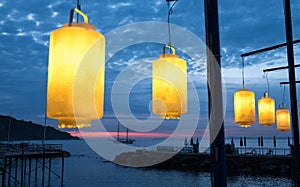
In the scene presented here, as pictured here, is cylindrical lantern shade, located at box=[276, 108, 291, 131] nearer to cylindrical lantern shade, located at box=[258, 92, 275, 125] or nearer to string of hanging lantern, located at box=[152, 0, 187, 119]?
cylindrical lantern shade, located at box=[258, 92, 275, 125]

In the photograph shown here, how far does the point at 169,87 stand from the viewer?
2.51 metres

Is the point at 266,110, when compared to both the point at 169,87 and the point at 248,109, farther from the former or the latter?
the point at 169,87

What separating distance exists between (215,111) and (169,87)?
0.52 metres

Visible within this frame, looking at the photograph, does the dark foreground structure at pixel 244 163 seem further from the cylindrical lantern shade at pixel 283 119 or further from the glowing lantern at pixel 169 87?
the glowing lantern at pixel 169 87

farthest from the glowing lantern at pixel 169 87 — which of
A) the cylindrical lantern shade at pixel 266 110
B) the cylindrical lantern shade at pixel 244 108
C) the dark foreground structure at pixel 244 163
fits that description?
the dark foreground structure at pixel 244 163

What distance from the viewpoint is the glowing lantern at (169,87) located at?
2484 mm

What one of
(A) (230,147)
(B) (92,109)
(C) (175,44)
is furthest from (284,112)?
(A) (230,147)

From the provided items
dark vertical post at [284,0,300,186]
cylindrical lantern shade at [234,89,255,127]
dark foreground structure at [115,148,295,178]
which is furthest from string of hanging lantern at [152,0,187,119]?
dark foreground structure at [115,148,295,178]

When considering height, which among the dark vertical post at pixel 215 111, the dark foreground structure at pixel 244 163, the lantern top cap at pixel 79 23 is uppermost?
the lantern top cap at pixel 79 23

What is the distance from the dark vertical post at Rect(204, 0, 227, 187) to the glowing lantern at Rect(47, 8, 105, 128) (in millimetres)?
946

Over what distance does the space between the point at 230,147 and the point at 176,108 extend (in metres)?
34.8

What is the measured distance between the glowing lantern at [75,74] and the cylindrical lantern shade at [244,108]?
3.24 meters

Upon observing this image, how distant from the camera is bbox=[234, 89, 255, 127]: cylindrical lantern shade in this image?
429cm

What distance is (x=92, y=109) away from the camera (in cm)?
137
